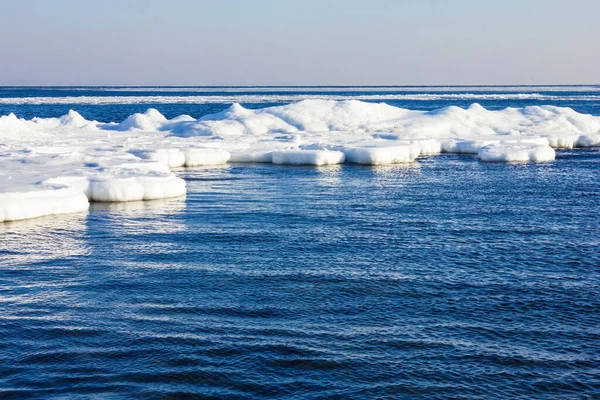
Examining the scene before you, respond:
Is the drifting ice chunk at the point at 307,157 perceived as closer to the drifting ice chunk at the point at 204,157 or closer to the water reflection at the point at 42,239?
the drifting ice chunk at the point at 204,157

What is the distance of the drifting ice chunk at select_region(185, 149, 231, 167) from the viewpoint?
29109 millimetres

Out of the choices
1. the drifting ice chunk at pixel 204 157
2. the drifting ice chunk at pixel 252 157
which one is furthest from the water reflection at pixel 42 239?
the drifting ice chunk at pixel 252 157

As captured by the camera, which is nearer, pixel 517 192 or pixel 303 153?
pixel 517 192

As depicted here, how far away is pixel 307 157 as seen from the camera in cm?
2923

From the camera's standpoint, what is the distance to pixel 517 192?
72.7ft

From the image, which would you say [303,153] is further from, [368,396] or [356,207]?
[368,396]

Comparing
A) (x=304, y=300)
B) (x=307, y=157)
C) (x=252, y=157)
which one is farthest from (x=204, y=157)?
(x=304, y=300)

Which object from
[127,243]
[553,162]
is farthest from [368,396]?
[553,162]

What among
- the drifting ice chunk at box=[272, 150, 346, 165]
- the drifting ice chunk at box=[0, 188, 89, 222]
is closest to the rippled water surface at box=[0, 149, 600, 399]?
the drifting ice chunk at box=[0, 188, 89, 222]

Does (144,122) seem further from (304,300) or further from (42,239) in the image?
(304,300)

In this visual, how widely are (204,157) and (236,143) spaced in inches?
166

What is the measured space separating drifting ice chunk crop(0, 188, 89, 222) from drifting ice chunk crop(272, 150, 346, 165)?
11.9 meters

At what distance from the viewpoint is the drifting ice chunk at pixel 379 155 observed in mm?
29312

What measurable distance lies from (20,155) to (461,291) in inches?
750
